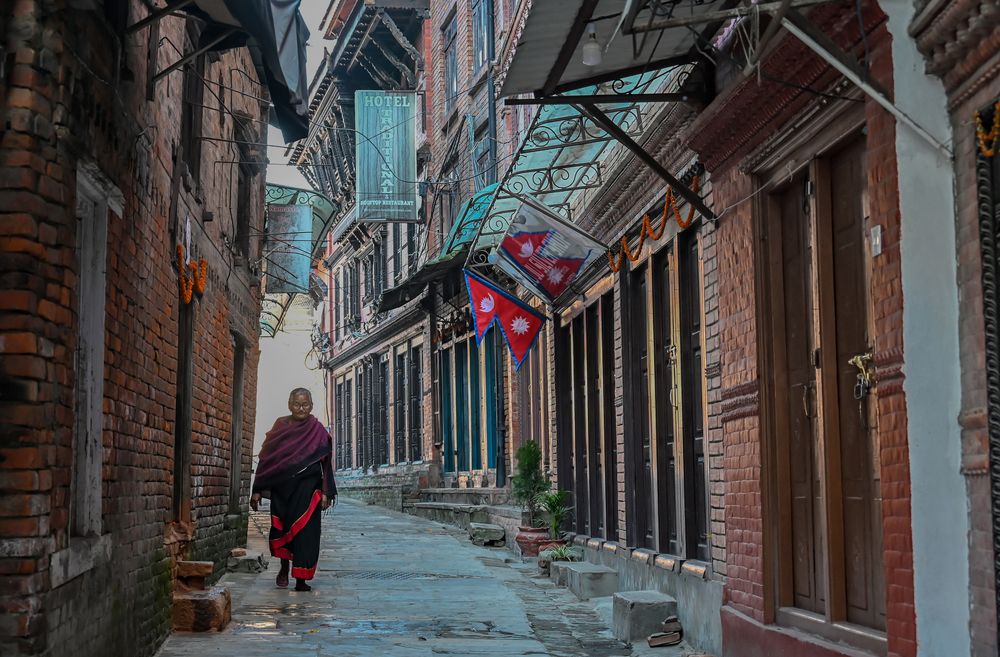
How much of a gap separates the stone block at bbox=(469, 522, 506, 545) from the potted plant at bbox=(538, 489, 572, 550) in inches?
91.1

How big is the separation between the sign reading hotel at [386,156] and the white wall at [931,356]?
17.6m

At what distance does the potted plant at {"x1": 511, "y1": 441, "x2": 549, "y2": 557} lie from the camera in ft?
50.4

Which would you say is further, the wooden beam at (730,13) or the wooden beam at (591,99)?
the wooden beam at (591,99)

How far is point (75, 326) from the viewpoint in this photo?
5836 millimetres

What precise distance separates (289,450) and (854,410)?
6.58 metres

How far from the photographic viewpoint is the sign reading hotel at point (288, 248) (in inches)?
757

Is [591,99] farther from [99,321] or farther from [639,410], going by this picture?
[639,410]

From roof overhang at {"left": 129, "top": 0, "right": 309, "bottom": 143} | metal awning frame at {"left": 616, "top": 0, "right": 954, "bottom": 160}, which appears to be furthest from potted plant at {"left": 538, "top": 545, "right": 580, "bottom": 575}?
metal awning frame at {"left": 616, "top": 0, "right": 954, "bottom": 160}

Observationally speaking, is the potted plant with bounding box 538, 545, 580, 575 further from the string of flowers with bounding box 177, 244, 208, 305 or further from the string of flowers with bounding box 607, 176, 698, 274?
the string of flowers with bounding box 177, 244, 208, 305

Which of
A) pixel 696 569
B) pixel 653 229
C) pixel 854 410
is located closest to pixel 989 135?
pixel 854 410

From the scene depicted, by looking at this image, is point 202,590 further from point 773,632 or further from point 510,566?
point 510,566

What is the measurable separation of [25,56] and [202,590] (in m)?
5.10

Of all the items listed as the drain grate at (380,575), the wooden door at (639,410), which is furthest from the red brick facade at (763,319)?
the drain grate at (380,575)

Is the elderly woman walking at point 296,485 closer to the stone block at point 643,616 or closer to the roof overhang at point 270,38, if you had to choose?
the stone block at point 643,616
